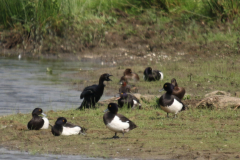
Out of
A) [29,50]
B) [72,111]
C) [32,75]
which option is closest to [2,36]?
[29,50]

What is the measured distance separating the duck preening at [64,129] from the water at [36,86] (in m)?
3.16

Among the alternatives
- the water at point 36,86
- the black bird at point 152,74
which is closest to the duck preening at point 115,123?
the water at point 36,86

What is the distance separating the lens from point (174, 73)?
18.0 m

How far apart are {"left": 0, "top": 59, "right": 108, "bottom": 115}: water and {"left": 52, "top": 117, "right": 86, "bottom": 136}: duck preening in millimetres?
3162

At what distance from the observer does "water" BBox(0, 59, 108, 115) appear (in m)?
13.4

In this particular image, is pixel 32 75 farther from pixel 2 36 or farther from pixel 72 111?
pixel 72 111

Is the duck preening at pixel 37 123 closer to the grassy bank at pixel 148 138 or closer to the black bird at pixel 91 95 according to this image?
the grassy bank at pixel 148 138

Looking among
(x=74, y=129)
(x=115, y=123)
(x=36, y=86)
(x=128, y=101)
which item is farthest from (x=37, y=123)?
(x=36, y=86)

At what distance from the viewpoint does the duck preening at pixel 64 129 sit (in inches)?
361

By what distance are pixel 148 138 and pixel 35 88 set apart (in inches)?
315

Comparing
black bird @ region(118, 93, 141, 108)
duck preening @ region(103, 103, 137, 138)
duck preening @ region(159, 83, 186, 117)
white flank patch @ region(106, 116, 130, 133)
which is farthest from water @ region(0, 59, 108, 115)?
white flank patch @ region(106, 116, 130, 133)

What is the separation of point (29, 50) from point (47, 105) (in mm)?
10197

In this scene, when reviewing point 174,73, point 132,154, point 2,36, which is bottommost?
point 132,154

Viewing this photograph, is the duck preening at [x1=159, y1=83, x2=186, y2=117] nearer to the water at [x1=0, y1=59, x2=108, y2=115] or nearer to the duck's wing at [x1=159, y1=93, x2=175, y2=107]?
the duck's wing at [x1=159, y1=93, x2=175, y2=107]
